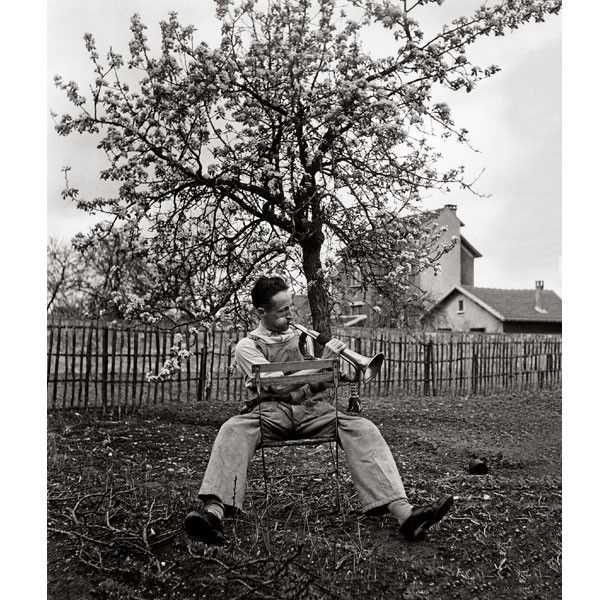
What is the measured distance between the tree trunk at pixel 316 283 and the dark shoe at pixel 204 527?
2.65 m

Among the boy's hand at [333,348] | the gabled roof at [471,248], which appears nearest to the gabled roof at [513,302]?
the gabled roof at [471,248]

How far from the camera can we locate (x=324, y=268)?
205 inches

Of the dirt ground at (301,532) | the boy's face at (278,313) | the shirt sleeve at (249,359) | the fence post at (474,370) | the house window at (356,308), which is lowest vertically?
the dirt ground at (301,532)

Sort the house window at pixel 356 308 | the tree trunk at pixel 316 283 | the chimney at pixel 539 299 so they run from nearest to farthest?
the chimney at pixel 539 299 < the tree trunk at pixel 316 283 < the house window at pixel 356 308

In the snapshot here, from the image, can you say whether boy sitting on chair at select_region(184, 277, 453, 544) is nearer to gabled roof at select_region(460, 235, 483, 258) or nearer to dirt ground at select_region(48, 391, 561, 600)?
dirt ground at select_region(48, 391, 561, 600)

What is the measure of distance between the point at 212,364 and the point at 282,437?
4.82m

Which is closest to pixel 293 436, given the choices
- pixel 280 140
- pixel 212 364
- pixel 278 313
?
pixel 278 313

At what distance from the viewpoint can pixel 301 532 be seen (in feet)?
9.91

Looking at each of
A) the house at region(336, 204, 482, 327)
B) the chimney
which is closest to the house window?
the house at region(336, 204, 482, 327)

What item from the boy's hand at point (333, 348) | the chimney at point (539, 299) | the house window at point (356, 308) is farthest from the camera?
the house window at point (356, 308)

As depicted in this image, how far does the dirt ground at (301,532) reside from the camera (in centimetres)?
257

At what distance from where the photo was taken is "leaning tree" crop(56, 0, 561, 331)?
466 cm

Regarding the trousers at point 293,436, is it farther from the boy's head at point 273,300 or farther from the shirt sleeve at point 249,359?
the boy's head at point 273,300

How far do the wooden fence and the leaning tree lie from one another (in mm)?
1111
